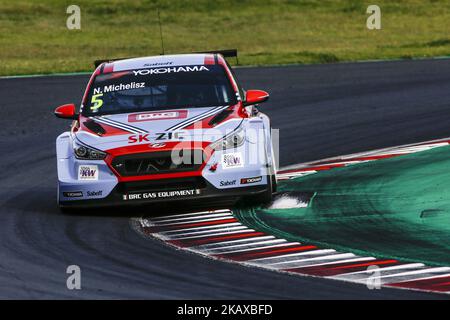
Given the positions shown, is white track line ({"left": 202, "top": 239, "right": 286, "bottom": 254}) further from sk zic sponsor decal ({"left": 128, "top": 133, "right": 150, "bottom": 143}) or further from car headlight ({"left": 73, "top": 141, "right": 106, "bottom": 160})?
car headlight ({"left": 73, "top": 141, "right": 106, "bottom": 160})

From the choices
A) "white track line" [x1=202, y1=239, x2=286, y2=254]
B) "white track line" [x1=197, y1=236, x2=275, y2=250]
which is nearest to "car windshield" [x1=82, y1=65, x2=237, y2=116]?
"white track line" [x1=197, y1=236, x2=275, y2=250]

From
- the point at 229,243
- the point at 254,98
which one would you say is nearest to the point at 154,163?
the point at 254,98

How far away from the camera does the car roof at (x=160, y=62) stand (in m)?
13.4

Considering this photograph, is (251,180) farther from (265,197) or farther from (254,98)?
(254,98)

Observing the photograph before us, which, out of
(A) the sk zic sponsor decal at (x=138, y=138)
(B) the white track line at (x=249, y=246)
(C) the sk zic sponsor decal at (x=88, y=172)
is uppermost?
(A) the sk zic sponsor decal at (x=138, y=138)

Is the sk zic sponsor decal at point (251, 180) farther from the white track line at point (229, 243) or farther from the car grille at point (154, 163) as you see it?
the white track line at point (229, 243)

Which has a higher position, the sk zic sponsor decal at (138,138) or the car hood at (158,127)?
the car hood at (158,127)

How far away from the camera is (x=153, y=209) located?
12273mm

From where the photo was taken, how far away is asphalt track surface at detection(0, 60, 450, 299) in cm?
871

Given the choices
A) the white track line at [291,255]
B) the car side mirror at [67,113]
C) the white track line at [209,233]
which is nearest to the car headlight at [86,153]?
the car side mirror at [67,113]

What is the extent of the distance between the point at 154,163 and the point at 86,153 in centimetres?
65

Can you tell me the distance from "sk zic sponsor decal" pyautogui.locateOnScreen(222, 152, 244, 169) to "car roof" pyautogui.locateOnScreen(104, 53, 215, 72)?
1.85m

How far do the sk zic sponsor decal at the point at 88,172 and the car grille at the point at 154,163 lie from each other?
182 mm
